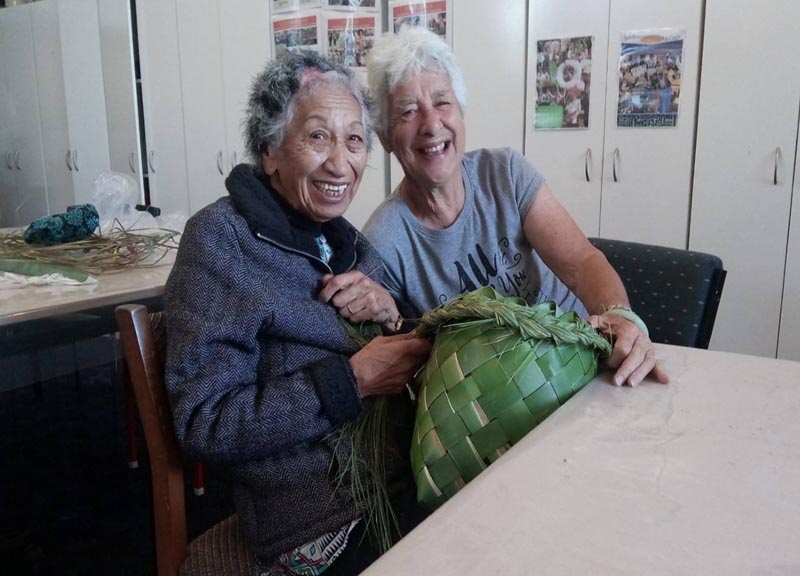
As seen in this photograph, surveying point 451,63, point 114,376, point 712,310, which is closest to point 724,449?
point 712,310

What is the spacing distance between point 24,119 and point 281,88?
479 cm

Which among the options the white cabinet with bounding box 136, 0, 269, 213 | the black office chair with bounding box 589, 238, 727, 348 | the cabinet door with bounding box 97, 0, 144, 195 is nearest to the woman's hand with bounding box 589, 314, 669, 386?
the black office chair with bounding box 589, 238, 727, 348

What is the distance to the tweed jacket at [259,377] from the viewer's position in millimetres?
917

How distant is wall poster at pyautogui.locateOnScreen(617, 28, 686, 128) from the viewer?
2686 millimetres

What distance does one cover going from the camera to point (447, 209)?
4.97 ft

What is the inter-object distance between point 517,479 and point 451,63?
1.11 metres

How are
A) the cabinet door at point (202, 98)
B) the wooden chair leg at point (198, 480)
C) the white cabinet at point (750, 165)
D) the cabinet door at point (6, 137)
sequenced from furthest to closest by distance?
the cabinet door at point (6, 137) → the cabinet door at point (202, 98) → the white cabinet at point (750, 165) → the wooden chair leg at point (198, 480)

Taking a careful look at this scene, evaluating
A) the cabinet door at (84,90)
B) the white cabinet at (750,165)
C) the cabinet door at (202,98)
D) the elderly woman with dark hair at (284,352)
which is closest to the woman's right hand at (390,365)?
the elderly woman with dark hair at (284,352)

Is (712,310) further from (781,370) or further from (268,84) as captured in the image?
(268,84)

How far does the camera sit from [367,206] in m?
3.62

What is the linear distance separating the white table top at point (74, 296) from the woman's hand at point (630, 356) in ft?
3.80

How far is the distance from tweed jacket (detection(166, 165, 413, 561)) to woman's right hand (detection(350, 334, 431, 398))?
0.03 meters

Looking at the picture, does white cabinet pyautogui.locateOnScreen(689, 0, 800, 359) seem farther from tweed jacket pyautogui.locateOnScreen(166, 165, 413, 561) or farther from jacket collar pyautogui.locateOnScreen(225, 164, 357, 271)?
tweed jacket pyautogui.locateOnScreen(166, 165, 413, 561)

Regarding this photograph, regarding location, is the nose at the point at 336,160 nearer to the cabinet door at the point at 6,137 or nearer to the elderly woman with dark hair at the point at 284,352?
the elderly woman with dark hair at the point at 284,352
